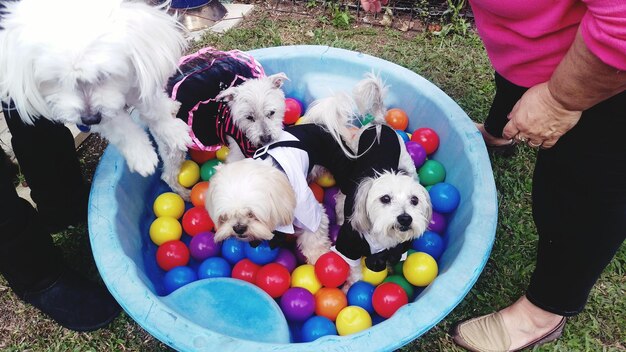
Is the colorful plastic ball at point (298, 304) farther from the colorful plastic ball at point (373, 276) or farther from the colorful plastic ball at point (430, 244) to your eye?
the colorful plastic ball at point (430, 244)

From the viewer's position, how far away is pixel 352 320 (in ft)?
6.95

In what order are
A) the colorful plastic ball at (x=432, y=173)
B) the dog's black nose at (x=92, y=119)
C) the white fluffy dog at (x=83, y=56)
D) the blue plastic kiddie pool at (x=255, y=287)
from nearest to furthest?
the white fluffy dog at (x=83, y=56) → the dog's black nose at (x=92, y=119) → the blue plastic kiddie pool at (x=255, y=287) → the colorful plastic ball at (x=432, y=173)

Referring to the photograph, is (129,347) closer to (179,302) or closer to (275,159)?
(179,302)

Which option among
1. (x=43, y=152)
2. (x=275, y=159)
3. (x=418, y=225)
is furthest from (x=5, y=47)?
(x=418, y=225)

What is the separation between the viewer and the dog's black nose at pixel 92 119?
160 centimetres

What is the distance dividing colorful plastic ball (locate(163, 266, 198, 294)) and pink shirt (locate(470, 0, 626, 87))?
5.65ft

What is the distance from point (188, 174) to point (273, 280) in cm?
93

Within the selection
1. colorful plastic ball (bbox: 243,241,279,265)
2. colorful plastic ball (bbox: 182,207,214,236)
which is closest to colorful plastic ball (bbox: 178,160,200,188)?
colorful plastic ball (bbox: 182,207,214,236)

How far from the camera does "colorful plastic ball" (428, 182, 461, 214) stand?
253cm

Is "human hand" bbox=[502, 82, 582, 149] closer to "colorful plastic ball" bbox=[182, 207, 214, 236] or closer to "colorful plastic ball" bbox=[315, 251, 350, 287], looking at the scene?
"colorful plastic ball" bbox=[315, 251, 350, 287]

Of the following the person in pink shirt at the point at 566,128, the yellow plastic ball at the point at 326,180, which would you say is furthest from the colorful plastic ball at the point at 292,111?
the person in pink shirt at the point at 566,128

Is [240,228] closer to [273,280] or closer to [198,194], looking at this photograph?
[273,280]

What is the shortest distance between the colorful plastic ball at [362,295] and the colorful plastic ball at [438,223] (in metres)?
0.50

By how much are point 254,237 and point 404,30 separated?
2.54 meters
